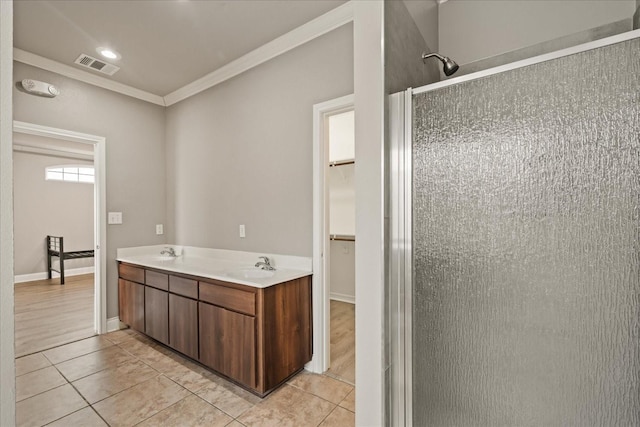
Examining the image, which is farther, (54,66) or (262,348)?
(54,66)

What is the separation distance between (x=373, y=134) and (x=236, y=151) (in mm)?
2047

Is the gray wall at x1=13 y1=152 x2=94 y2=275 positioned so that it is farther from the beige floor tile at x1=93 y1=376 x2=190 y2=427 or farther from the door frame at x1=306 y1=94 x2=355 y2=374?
the door frame at x1=306 y1=94 x2=355 y2=374

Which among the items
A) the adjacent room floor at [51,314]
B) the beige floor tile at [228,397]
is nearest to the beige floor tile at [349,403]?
the beige floor tile at [228,397]

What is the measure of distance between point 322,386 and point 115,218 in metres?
2.83

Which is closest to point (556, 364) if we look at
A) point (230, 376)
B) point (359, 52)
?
point (359, 52)

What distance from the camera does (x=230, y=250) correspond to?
2.94 m

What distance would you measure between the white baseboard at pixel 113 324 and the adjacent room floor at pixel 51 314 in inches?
6.0

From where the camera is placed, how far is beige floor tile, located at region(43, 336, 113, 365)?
8.36 feet

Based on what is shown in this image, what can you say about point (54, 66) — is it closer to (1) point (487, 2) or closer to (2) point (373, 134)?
(2) point (373, 134)

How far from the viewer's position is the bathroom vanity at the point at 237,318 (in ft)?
6.34

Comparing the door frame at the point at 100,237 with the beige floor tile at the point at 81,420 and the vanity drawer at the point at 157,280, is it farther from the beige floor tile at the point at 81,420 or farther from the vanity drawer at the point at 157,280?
the beige floor tile at the point at 81,420

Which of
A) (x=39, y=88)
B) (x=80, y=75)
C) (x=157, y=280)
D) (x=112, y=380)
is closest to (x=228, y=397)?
(x=112, y=380)

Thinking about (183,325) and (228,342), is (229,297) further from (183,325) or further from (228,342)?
(183,325)

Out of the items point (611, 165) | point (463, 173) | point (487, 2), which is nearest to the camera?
point (611, 165)
